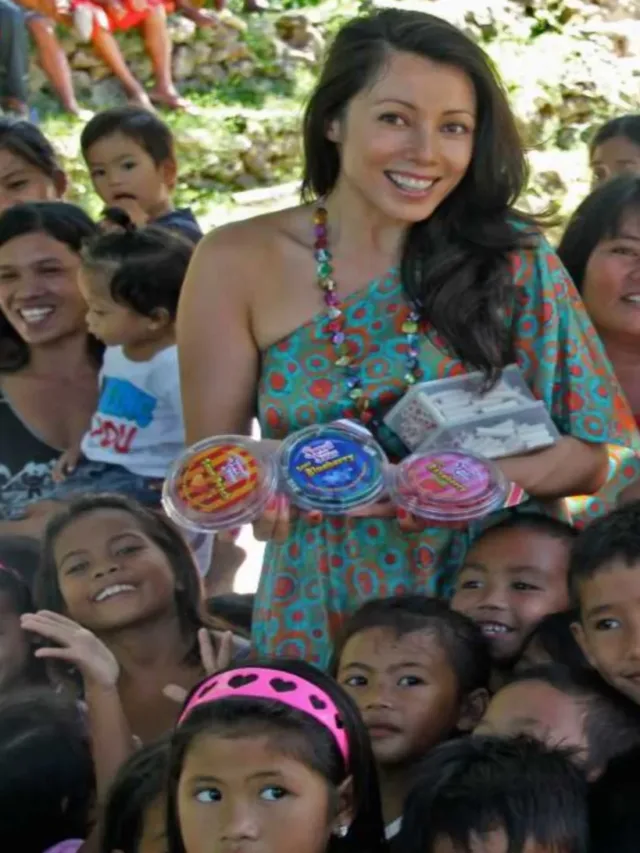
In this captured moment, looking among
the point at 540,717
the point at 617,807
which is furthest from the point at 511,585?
the point at 617,807

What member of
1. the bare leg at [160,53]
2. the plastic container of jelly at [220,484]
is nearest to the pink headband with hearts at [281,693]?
the plastic container of jelly at [220,484]

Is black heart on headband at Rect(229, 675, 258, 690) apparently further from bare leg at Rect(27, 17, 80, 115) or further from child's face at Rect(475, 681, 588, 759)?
bare leg at Rect(27, 17, 80, 115)

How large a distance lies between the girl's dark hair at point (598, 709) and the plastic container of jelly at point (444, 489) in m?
0.35

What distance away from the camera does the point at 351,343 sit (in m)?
2.44

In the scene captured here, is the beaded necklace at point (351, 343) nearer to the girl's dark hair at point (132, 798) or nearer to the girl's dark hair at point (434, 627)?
the girl's dark hair at point (434, 627)

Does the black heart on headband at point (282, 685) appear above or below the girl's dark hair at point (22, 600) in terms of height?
above

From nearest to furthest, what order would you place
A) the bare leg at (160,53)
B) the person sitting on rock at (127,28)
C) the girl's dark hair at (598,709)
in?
the girl's dark hair at (598,709)
the person sitting on rock at (127,28)
the bare leg at (160,53)

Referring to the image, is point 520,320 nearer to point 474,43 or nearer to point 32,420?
point 474,43

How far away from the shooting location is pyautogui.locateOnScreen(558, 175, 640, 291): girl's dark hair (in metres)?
2.96

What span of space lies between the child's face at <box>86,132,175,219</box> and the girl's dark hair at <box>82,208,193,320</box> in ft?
3.12

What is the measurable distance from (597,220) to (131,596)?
131 cm

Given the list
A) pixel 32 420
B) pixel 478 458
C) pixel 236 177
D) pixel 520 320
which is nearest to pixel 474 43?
pixel 520 320

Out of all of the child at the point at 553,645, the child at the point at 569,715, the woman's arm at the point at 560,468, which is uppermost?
the woman's arm at the point at 560,468

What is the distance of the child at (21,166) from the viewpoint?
4293 mm
